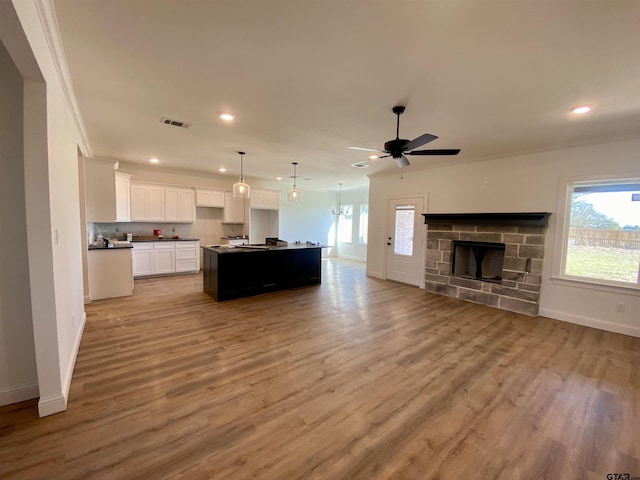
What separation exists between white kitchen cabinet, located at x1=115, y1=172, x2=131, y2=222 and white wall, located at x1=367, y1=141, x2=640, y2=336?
6.31 m

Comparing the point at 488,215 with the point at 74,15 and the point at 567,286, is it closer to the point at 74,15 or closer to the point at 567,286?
the point at 567,286

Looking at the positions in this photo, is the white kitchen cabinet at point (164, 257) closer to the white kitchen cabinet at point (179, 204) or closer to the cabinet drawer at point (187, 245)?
the cabinet drawer at point (187, 245)

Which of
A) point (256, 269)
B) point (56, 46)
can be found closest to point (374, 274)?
point (256, 269)

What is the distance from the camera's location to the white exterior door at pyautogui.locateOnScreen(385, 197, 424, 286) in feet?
19.7

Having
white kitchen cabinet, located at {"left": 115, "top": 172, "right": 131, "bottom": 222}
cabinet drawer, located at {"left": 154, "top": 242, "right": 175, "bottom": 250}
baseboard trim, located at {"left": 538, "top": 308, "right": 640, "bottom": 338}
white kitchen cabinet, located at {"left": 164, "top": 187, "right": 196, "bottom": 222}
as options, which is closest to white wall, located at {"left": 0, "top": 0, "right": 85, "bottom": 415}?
white kitchen cabinet, located at {"left": 115, "top": 172, "right": 131, "bottom": 222}

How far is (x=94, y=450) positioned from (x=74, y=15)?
107 inches

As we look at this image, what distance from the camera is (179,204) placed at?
22.1 ft

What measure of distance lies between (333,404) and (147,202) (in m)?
6.24

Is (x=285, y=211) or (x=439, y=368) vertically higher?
(x=285, y=211)

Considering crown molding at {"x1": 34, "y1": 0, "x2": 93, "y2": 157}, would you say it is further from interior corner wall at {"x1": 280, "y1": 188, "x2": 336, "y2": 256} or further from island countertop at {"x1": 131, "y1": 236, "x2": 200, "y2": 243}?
interior corner wall at {"x1": 280, "y1": 188, "x2": 336, "y2": 256}

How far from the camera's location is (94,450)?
1.67m

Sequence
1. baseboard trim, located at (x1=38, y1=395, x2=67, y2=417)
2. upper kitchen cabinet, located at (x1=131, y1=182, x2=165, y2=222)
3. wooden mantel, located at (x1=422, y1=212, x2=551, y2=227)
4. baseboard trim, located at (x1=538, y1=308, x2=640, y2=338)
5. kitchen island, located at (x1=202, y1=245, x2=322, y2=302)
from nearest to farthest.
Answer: baseboard trim, located at (x1=38, y1=395, x2=67, y2=417), baseboard trim, located at (x1=538, y1=308, x2=640, y2=338), wooden mantel, located at (x1=422, y1=212, x2=551, y2=227), kitchen island, located at (x1=202, y1=245, x2=322, y2=302), upper kitchen cabinet, located at (x1=131, y1=182, x2=165, y2=222)

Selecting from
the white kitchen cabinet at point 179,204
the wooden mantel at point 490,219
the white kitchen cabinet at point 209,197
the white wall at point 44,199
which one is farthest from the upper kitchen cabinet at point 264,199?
the white wall at point 44,199

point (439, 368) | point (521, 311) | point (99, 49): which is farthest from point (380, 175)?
point (99, 49)
